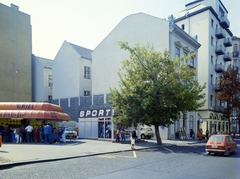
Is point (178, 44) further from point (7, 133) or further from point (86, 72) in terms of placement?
point (7, 133)

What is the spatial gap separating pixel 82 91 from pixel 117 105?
18.8 m

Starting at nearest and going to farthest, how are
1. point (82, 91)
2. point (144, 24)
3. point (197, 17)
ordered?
point (144, 24) < point (82, 91) < point (197, 17)

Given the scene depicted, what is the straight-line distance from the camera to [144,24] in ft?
115

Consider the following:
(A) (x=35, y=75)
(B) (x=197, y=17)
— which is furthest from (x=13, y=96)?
(B) (x=197, y=17)

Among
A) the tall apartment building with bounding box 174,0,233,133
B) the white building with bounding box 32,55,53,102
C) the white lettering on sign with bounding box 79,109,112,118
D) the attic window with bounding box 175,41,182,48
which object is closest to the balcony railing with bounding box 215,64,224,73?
the tall apartment building with bounding box 174,0,233,133

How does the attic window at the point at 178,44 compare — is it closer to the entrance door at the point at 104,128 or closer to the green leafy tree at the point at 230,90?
the green leafy tree at the point at 230,90

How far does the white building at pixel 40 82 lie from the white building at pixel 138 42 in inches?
384

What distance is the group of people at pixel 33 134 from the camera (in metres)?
23.0

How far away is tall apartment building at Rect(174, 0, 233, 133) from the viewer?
43.6 meters

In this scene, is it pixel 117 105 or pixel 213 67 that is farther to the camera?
pixel 213 67

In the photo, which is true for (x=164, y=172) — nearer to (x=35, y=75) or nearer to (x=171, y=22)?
(x=171, y=22)

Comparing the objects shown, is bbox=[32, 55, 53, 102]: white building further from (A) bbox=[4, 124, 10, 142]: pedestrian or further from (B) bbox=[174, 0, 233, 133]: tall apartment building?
(B) bbox=[174, 0, 233, 133]: tall apartment building

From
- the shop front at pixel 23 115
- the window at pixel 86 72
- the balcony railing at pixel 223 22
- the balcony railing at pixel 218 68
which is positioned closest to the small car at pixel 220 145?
the shop front at pixel 23 115

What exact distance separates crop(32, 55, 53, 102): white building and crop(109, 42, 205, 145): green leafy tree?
24516 millimetres
